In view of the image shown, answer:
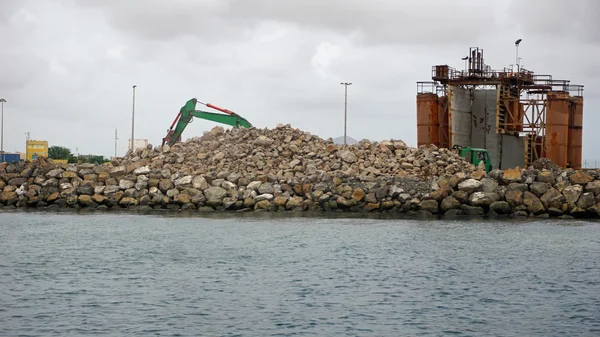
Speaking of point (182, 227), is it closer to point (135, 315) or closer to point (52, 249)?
point (52, 249)

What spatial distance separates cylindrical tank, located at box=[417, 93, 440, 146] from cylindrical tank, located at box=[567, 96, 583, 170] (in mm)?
7584

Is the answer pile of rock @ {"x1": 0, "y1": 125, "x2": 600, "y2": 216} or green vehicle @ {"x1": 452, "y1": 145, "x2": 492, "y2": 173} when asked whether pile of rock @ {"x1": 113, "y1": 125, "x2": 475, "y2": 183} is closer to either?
pile of rock @ {"x1": 0, "y1": 125, "x2": 600, "y2": 216}

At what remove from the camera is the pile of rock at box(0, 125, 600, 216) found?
35.4 metres

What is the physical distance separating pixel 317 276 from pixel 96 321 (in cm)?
660

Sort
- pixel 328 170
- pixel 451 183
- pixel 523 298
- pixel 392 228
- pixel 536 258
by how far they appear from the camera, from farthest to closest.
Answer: pixel 328 170 < pixel 451 183 < pixel 392 228 < pixel 536 258 < pixel 523 298

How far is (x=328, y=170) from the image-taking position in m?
38.2

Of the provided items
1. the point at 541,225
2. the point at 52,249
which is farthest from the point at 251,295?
the point at 541,225

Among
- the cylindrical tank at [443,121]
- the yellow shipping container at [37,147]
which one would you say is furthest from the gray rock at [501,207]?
the yellow shipping container at [37,147]

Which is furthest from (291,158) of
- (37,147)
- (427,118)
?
(37,147)

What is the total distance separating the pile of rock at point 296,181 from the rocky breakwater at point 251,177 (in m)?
0.05

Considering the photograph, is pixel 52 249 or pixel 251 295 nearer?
pixel 251 295

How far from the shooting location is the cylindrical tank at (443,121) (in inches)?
1997

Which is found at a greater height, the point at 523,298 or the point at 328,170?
the point at 328,170

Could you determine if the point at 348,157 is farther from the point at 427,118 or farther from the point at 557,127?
the point at 557,127
